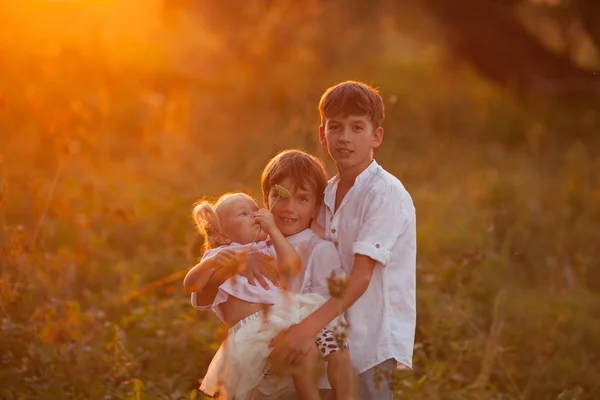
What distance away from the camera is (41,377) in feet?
14.0

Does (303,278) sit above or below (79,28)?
below

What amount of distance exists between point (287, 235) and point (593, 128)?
8.07m

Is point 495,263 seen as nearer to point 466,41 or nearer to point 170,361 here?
point 170,361

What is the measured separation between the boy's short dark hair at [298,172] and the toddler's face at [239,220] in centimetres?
12

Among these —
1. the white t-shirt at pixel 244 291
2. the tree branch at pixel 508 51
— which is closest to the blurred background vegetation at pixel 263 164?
the tree branch at pixel 508 51

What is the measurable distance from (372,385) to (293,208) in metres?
0.71

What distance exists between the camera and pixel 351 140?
3305mm

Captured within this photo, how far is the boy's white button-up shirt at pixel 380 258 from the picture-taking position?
10.4ft

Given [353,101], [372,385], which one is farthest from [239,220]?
[372,385]

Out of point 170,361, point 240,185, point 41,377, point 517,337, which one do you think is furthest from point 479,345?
point 240,185

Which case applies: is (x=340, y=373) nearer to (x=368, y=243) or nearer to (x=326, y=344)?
(x=326, y=344)

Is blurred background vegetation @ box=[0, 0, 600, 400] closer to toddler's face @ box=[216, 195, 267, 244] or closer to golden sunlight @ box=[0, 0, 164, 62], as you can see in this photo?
golden sunlight @ box=[0, 0, 164, 62]

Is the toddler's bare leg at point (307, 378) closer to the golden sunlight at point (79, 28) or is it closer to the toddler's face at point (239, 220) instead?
the toddler's face at point (239, 220)

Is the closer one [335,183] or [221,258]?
[221,258]
